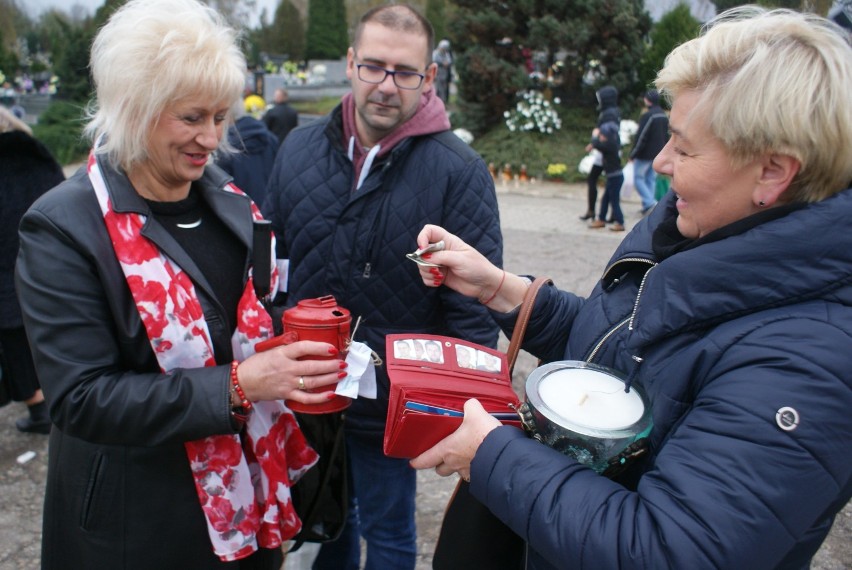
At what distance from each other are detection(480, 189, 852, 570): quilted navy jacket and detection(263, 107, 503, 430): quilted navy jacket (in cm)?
113

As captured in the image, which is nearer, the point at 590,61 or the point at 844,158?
the point at 844,158

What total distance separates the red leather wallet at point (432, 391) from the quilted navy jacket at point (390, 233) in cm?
82

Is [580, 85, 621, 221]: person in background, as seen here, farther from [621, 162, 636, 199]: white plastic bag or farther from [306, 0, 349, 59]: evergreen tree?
[306, 0, 349, 59]: evergreen tree

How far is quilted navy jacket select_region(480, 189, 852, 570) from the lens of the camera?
1.01 metres

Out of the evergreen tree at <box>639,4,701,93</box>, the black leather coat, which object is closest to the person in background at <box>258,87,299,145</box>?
the black leather coat

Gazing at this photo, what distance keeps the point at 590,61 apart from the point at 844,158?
1370cm

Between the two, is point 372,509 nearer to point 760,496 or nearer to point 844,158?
point 760,496

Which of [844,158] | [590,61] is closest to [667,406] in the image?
[844,158]

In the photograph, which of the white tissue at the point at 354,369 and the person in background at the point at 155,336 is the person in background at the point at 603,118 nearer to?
the person in background at the point at 155,336

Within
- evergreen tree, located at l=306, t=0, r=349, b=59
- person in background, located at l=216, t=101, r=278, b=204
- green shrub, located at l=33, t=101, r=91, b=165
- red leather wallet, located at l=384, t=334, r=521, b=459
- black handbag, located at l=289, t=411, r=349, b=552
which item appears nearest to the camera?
red leather wallet, located at l=384, t=334, r=521, b=459

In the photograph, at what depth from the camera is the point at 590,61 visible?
45.2 ft

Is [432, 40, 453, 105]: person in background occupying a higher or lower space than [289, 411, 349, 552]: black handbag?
higher

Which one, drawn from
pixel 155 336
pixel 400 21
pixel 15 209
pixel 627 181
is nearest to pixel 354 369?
pixel 155 336

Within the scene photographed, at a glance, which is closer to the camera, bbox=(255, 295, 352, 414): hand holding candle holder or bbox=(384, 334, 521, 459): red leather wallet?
bbox=(384, 334, 521, 459): red leather wallet
